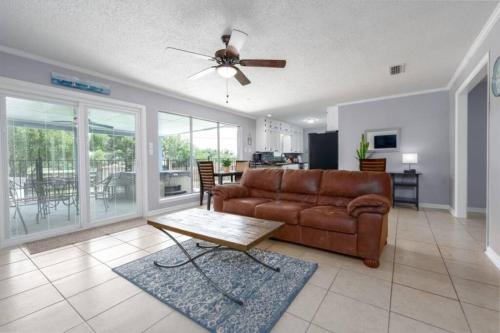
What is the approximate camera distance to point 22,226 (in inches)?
118

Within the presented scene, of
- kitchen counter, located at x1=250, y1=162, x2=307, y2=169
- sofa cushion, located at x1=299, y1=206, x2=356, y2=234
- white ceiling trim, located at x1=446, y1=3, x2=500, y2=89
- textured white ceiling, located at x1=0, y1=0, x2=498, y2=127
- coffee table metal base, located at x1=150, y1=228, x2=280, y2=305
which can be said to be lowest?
coffee table metal base, located at x1=150, y1=228, x2=280, y2=305

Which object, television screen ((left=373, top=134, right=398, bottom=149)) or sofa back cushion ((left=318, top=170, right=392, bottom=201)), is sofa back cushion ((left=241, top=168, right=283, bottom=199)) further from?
television screen ((left=373, top=134, right=398, bottom=149))

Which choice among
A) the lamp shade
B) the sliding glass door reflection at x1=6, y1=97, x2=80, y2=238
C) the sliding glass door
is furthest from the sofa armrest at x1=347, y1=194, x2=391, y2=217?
the sliding glass door reflection at x1=6, y1=97, x2=80, y2=238

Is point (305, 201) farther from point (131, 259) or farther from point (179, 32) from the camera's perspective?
point (179, 32)

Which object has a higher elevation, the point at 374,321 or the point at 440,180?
the point at 440,180

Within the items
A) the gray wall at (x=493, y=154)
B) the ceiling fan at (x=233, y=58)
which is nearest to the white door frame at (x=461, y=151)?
the gray wall at (x=493, y=154)

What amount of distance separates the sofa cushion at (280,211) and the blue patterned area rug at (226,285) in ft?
1.42

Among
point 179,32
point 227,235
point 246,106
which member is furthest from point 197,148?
point 227,235

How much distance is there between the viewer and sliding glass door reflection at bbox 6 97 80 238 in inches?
114

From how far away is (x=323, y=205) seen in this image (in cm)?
292

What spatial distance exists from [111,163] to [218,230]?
3.00 m

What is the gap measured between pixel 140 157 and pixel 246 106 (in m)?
2.94

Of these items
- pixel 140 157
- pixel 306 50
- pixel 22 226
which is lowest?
pixel 22 226

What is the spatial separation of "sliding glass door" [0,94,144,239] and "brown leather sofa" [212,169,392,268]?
203cm
